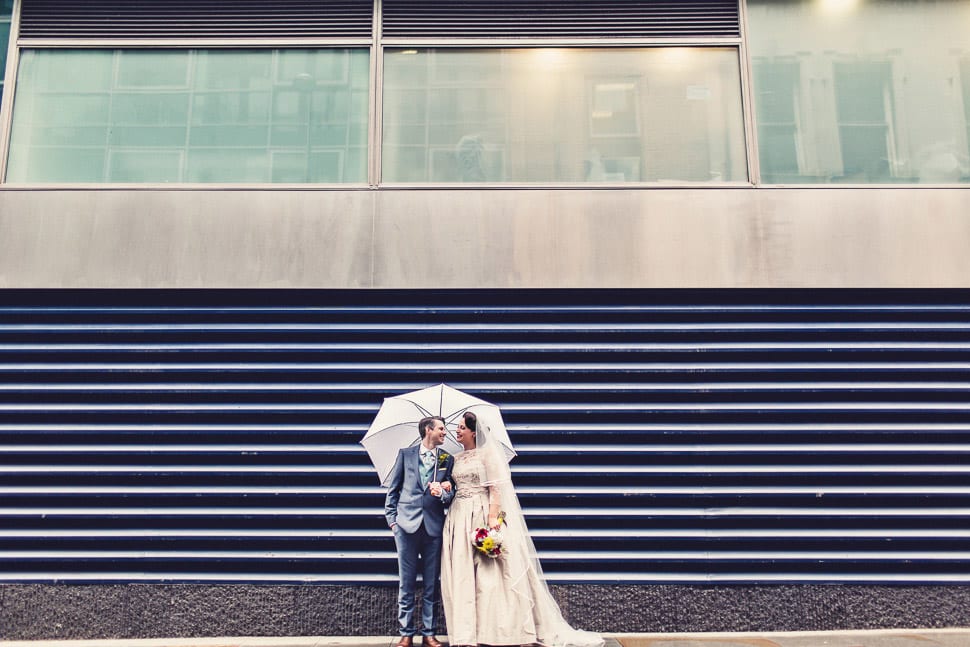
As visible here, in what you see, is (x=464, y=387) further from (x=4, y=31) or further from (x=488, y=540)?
(x=4, y=31)

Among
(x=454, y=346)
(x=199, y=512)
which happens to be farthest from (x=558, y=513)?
(x=199, y=512)

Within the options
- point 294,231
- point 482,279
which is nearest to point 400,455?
point 482,279

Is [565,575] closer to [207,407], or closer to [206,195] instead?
[207,407]

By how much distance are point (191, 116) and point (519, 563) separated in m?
5.39

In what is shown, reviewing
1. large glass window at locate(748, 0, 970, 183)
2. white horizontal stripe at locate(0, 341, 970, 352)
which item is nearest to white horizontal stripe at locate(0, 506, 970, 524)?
white horizontal stripe at locate(0, 341, 970, 352)

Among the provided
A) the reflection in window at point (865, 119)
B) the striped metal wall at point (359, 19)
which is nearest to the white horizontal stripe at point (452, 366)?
the reflection in window at point (865, 119)

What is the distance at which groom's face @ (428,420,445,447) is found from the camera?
Result: 5652 millimetres

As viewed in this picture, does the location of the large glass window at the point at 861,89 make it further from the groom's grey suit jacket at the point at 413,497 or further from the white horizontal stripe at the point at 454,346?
the groom's grey suit jacket at the point at 413,497

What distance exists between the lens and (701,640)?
20.1 feet

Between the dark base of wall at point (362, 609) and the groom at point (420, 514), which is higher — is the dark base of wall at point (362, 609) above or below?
below

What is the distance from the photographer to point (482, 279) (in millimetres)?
6578

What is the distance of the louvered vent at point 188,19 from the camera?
7.15 meters

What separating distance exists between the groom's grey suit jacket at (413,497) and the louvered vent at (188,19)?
4.38 meters

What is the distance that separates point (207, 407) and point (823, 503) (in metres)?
5.80
